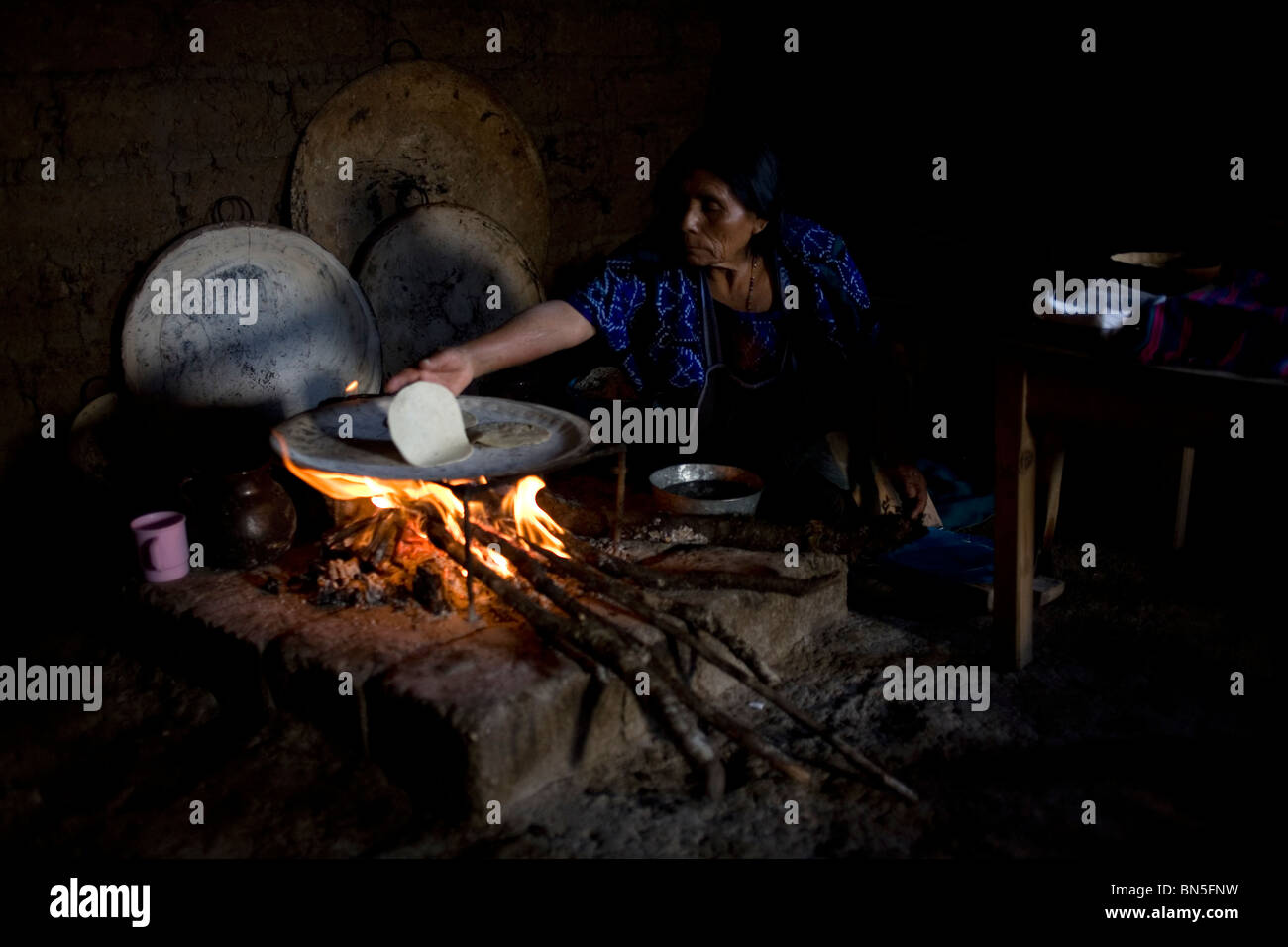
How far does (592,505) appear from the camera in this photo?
3.63 meters

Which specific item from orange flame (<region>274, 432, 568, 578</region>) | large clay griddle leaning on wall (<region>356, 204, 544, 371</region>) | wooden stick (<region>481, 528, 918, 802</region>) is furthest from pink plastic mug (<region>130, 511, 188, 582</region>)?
large clay griddle leaning on wall (<region>356, 204, 544, 371</region>)

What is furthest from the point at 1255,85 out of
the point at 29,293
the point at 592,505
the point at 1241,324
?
the point at 29,293

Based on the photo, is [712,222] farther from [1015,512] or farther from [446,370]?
[1015,512]

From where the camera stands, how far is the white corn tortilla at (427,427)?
7.98 feet

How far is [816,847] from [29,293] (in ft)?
12.4

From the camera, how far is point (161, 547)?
9.96 feet

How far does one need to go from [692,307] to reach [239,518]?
72.5 inches

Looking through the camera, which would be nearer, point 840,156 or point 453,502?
point 453,502

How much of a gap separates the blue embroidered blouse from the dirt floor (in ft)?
4.17

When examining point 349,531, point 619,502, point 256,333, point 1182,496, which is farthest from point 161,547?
point 1182,496

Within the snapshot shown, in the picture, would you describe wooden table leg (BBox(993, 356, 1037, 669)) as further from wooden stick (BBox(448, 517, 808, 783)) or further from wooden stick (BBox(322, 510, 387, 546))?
wooden stick (BBox(322, 510, 387, 546))

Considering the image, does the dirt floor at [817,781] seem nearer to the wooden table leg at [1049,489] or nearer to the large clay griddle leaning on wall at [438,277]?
the wooden table leg at [1049,489]

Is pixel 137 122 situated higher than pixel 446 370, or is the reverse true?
pixel 137 122

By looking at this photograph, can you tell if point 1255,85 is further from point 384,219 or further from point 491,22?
point 384,219
